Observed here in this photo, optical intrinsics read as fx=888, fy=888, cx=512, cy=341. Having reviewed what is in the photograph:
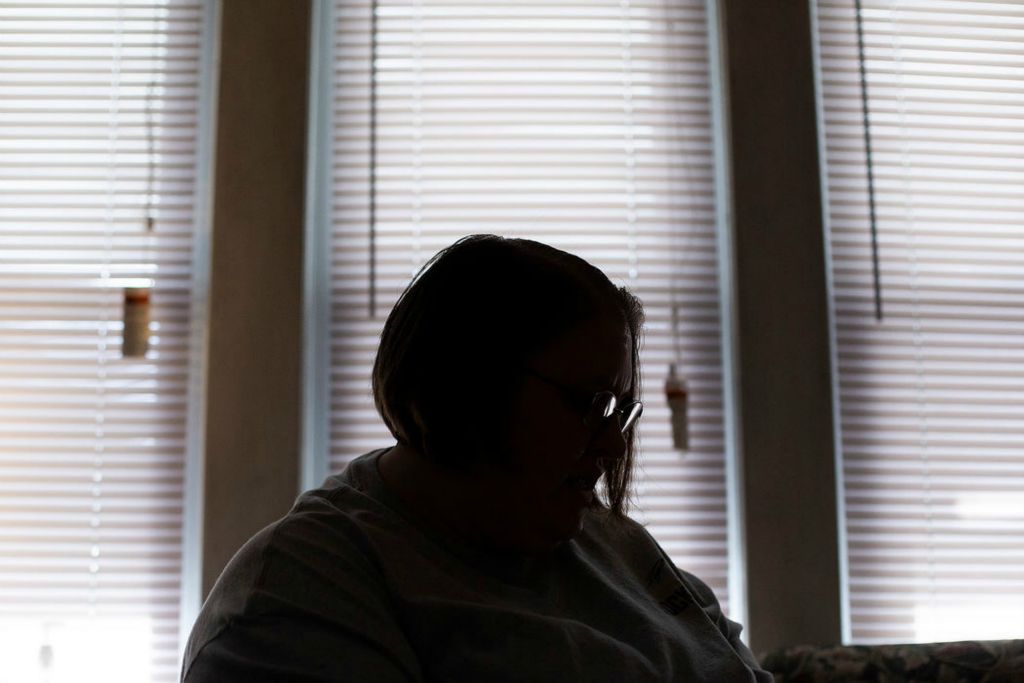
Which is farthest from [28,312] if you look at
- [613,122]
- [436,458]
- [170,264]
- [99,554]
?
[436,458]

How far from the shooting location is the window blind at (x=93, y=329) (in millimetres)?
2580

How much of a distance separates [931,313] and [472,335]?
217 cm

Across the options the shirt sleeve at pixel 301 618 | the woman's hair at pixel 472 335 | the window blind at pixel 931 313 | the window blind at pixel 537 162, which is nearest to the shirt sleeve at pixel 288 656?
the shirt sleeve at pixel 301 618

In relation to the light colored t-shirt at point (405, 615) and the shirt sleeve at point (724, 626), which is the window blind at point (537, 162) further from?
the light colored t-shirt at point (405, 615)

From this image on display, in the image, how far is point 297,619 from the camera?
3.05ft

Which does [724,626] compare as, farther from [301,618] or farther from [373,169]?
[373,169]

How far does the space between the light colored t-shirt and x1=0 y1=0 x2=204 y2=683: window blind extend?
171 cm

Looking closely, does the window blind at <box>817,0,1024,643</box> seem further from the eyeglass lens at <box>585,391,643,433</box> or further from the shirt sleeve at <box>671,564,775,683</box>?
the eyeglass lens at <box>585,391,643,433</box>

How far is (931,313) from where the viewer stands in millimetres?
2791

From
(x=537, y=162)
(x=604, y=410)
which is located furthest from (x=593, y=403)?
(x=537, y=162)

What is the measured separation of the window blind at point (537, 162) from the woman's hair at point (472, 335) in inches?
63.3

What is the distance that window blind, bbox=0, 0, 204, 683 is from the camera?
2.58m

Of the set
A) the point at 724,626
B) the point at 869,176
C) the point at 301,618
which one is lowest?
the point at 724,626

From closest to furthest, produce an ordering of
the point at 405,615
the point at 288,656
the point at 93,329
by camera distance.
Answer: the point at 288,656, the point at 405,615, the point at 93,329
